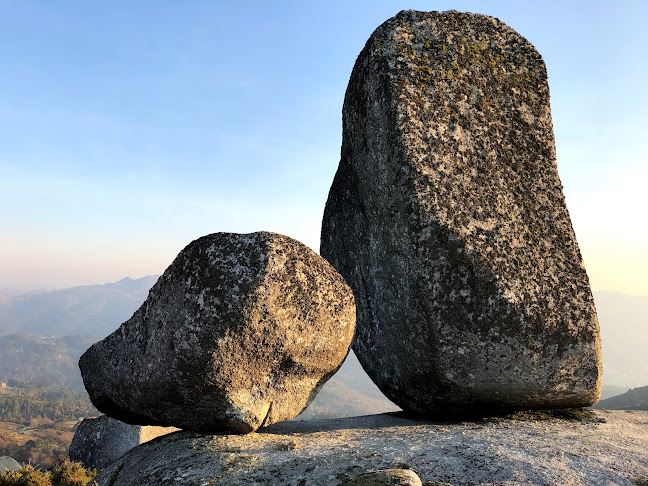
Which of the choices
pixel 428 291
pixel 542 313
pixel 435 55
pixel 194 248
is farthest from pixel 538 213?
pixel 194 248

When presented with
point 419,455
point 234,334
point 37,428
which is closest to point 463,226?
point 419,455

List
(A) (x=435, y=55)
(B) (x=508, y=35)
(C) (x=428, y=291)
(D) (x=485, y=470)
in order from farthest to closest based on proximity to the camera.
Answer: (B) (x=508, y=35) → (A) (x=435, y=55) → (C) (x=428, y=291) → (D) (x=485, y=470)

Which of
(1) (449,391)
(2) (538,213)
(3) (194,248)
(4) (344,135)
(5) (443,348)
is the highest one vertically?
(4) (344,135)

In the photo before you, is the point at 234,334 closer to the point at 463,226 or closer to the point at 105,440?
the point at 463,226

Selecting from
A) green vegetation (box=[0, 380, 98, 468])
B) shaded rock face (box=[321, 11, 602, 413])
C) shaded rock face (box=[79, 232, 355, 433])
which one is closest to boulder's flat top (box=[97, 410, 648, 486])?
shaded rock face (box=[79, 232, 355, 433])

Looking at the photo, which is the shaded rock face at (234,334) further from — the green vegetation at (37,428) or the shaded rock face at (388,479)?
the green vegetation at (37,428)

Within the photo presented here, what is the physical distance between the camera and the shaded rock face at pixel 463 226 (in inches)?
237

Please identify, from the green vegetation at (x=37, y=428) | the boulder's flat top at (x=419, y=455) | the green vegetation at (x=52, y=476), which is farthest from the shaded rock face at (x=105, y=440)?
the boulder's flat top at (x=419, y=455)

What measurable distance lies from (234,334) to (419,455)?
222 centimetres

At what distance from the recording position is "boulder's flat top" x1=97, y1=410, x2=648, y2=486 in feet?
14.3

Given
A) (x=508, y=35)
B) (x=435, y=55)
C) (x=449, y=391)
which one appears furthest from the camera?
(x=508, y=35)

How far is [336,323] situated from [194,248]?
1.90 m

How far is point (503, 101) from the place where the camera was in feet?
23.7

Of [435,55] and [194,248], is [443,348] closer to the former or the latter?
[194,248]
